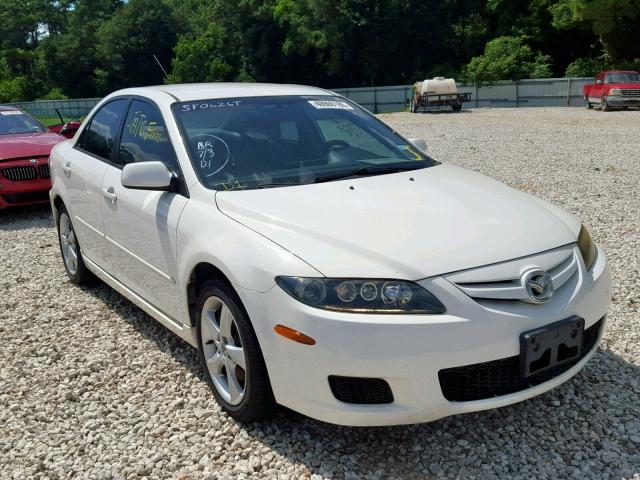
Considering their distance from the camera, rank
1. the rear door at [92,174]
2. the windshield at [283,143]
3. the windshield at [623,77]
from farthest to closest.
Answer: the windshield at [623,77] → the rear door at [92,174] → the windshield at [283,143]

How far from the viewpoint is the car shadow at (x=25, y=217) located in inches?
338

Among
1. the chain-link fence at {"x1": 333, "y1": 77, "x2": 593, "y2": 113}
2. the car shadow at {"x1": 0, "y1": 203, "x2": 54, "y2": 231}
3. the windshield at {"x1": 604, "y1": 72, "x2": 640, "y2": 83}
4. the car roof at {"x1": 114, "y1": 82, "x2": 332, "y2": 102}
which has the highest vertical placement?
the car roof at {"x1": 114, "y1": 82, "x2": 332, "y2": 102}

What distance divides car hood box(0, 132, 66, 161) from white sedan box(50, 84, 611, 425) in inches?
204

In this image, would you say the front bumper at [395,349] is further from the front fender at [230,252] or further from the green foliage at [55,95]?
the green foliage at [55,95]

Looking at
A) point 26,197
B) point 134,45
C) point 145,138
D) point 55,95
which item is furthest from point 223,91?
point 134,45

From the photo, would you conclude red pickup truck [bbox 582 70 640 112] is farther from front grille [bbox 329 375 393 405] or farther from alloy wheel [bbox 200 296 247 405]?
front grille [bbox 329 375 393 405]

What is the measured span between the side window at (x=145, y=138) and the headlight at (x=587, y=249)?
2253 millimetres

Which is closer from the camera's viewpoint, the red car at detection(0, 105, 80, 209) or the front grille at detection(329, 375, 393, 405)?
the front grille at detection(329, 375, 393, 405)

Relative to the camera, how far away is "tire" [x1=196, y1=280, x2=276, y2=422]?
3.02 m

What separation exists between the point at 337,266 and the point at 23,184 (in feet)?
23.9

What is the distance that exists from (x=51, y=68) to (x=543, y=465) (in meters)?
83.7

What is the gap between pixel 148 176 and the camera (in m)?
3.60

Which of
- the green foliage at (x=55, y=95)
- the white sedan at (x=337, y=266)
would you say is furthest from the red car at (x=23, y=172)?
the green foliage at (x=55, y=95)

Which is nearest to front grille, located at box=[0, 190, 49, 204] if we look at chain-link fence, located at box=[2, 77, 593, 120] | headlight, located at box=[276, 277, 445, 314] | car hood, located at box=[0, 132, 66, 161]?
car hood, located at box=[0, 132, 66, 161]
